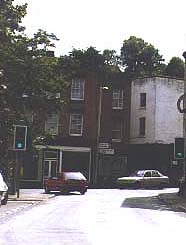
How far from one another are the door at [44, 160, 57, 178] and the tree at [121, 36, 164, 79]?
26.3 metres

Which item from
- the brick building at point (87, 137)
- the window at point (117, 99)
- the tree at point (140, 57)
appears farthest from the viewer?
the tree at point (140, 57)

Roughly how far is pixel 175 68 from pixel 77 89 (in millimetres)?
23382

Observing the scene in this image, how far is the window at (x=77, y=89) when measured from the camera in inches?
2184

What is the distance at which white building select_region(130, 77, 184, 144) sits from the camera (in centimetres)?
5688

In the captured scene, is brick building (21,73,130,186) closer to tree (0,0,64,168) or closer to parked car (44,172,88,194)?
parked car (44,172,88,194)

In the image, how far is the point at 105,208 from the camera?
23.8 metres

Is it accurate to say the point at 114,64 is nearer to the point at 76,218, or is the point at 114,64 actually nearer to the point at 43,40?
the point at 43,40

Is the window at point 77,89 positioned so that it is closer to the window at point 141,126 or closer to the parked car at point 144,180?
the window at point 141,126

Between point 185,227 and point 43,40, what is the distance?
1751cm

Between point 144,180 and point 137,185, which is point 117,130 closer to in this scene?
point 144,180

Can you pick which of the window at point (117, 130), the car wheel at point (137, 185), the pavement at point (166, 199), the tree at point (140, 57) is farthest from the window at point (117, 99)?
the pavement at point (166, 199)

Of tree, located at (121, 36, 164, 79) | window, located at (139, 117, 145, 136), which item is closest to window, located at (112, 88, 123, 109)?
window, located at (139, 117, 145, 136)

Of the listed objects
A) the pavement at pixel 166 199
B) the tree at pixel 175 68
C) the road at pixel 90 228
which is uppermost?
the tree at pixel 175 68

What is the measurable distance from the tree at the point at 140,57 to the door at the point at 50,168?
26297 mm
